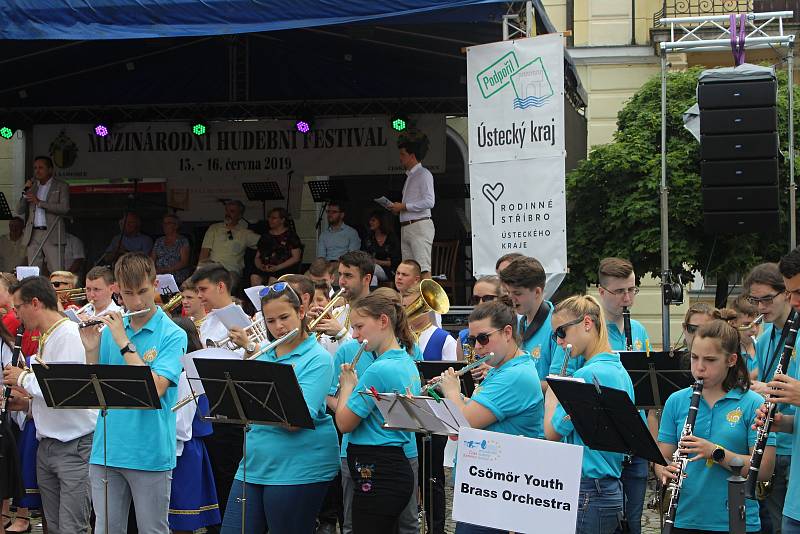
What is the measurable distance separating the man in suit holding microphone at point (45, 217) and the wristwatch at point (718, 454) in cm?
1188

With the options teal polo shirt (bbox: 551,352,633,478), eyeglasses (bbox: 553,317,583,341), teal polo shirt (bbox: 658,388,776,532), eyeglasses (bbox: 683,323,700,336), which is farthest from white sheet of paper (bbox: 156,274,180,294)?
teal polo shirt (bbox: 658,388,776,532)

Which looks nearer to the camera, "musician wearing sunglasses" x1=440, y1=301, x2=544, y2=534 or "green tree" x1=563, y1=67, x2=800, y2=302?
"musician wearing sunglasses" x1=440, y1=301, x2=544, y2=534

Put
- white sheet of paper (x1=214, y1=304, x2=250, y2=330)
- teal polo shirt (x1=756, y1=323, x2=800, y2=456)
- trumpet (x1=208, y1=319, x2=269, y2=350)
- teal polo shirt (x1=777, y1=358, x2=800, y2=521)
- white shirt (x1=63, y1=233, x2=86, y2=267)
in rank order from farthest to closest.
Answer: white shirt (x1=63, y1=233, x2=86, y2=267), white sheet of paper (x1=214, y1=304, x2=250, y2=330), trumpet (x1=208, y1=319, x2=269, y2=350), teal polo shirt (x1=756, y1=323, x2=800, y2=456), teal polo shirt (x1=777, y1=358, x2=800, y2=521)

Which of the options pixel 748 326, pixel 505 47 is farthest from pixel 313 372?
pixel 505 47

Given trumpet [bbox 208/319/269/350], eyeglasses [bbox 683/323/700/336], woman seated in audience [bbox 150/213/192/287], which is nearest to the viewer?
trumpet [bbox 208/319/269/350]

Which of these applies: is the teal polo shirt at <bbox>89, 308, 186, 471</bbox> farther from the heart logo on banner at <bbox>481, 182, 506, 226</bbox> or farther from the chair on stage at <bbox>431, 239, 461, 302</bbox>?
the chair on stage at <bbox>431, 239, 461, 302</bbox>

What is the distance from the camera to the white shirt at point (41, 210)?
51.0 feet

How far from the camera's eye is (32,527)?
996cm

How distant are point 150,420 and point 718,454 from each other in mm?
3164

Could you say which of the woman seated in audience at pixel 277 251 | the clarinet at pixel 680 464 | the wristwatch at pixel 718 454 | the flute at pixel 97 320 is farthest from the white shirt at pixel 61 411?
the woman seated in audience at pixel 277 251

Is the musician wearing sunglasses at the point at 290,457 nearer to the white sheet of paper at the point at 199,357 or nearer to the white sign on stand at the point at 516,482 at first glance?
the white sheet of paper at the point at 199,357

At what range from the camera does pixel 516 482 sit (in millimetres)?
5418

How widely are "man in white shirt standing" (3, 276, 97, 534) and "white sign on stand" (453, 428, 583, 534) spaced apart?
10.1 ft

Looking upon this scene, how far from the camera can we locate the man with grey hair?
50.9 feet
